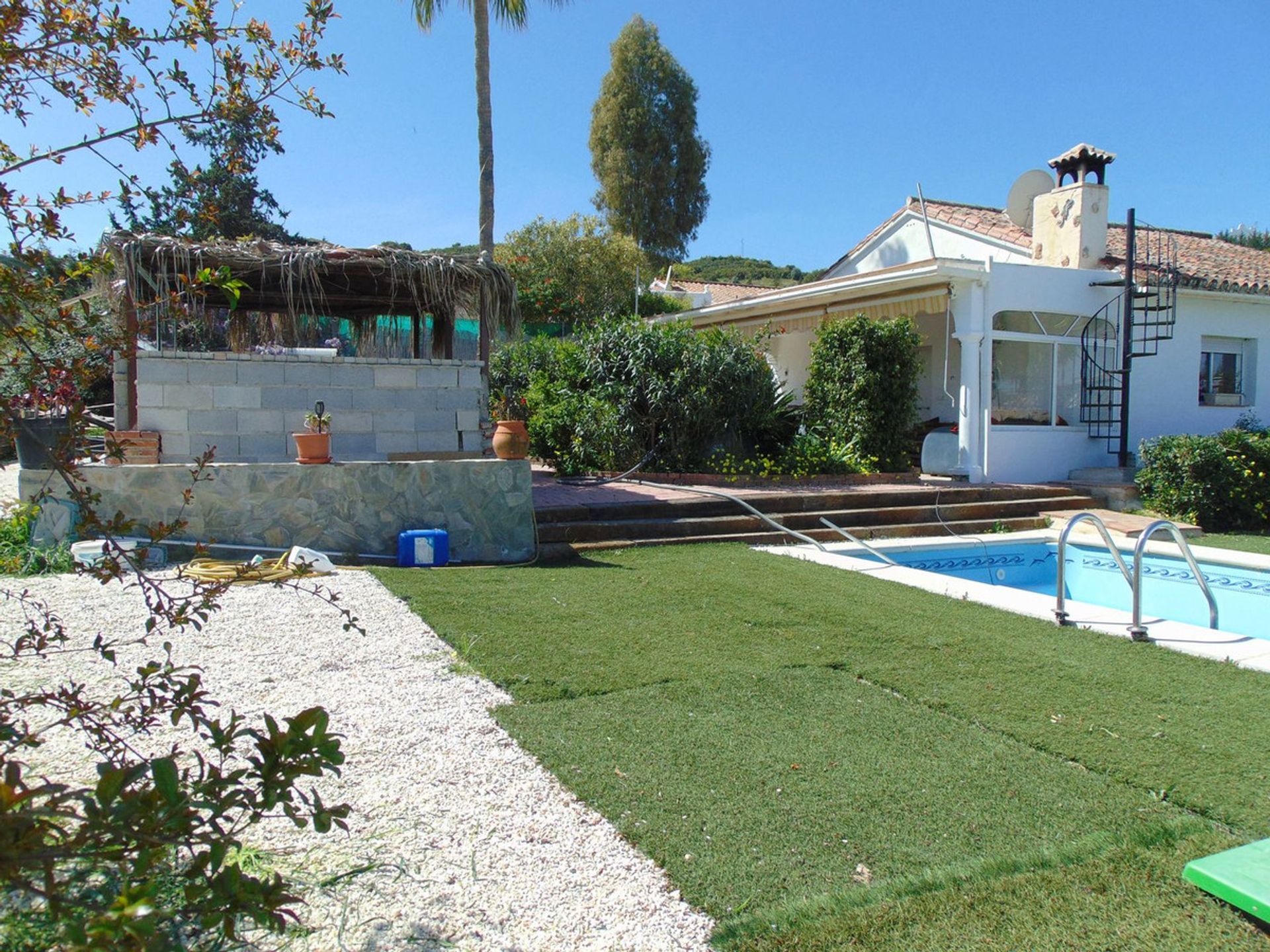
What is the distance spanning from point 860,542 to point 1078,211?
928 centimetres

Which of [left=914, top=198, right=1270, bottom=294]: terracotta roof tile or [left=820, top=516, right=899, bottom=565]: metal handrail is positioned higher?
[left=914, top=198, right=1270, bottom=294]: terracotta roof tile

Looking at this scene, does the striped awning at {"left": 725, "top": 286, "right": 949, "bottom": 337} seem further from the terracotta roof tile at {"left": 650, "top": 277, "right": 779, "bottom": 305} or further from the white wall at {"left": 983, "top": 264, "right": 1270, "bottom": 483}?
the terracotta roof tile at {"left": 650, "top": 277, "right": 779, "bottom": 305}

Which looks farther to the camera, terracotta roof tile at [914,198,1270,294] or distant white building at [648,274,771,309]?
distant white building at [648,274,771,309]

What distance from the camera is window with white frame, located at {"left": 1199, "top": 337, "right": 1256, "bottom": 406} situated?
1662cm

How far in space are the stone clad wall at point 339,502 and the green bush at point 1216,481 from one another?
33.2 ft

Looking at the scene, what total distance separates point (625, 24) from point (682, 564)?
129ft

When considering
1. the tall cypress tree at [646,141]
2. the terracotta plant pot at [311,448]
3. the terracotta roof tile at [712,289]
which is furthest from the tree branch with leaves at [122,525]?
the tall cypress tree at [646,141]

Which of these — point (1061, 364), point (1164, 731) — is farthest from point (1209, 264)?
point (1164, 731)

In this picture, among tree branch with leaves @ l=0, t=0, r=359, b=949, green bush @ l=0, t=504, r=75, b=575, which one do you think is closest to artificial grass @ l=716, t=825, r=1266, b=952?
tree branch with leaves @ l=0, t=0, r=359, b=949

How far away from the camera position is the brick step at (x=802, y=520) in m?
10.3

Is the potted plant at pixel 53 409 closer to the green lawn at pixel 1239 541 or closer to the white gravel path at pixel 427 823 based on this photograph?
the white gravel path at pixel 427 823

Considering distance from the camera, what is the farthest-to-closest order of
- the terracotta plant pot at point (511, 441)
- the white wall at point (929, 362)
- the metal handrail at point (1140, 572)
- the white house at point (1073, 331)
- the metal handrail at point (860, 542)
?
the white wall at point (929, 362), the white house at point (1073, 331), the metal handrail at point (860, 542), the terracotta plant pot at point (511, 441), the metal handrail at point (1140, 572)

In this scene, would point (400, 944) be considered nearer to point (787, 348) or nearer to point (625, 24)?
point (787, 348)

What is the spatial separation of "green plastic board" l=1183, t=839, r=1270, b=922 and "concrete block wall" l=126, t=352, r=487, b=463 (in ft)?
29.6
